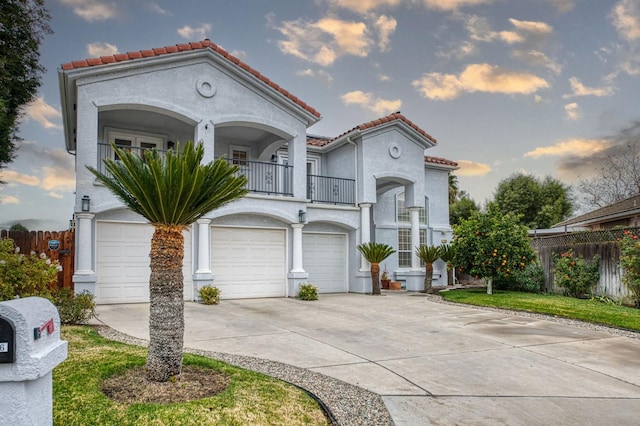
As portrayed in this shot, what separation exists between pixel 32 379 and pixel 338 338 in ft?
20.9

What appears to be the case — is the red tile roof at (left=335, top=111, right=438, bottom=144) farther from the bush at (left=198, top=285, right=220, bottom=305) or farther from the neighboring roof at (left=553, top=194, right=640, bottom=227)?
the neighboring roof at (left=553, top=194, right=640, bottom=227)

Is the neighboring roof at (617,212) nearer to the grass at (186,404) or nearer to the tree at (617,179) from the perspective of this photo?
the tree at (617,179)

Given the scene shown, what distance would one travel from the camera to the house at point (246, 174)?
12.8 metres

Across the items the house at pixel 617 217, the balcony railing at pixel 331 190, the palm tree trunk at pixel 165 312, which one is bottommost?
the palm tree trunk at pixel 165 312

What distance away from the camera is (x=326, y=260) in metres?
17.7

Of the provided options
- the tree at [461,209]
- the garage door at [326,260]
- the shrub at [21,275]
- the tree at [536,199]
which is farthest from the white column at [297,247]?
the tree at [536,199]

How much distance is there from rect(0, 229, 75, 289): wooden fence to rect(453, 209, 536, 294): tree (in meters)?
13.0

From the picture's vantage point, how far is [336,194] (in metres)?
18.2

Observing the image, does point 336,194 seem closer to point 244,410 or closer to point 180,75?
point 180,75

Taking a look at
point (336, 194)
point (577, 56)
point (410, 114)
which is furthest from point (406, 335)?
point (577, 56)

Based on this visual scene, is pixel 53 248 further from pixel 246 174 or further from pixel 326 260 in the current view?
pixel 326 260

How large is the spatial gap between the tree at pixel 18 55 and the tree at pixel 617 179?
3576 cm

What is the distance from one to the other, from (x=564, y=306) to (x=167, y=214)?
1161 cm

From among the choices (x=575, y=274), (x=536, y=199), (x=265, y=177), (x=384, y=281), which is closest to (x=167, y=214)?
(x=265, y=177)
